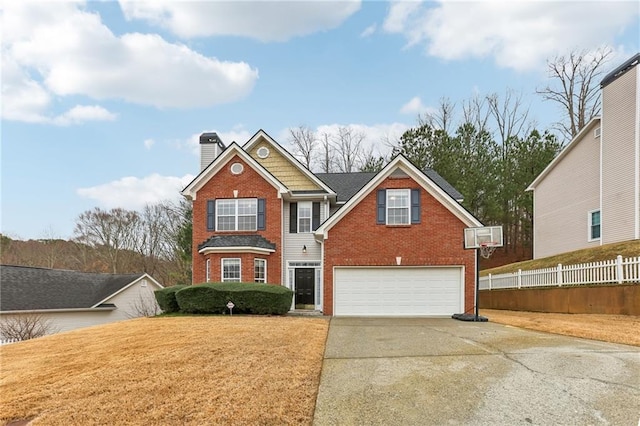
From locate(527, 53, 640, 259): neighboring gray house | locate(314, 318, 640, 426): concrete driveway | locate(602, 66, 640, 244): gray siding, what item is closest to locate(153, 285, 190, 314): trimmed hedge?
locate(314, 318, 640, 426): concrete driveway

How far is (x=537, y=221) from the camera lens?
2447 centimetres

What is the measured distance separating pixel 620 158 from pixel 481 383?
16433 mm

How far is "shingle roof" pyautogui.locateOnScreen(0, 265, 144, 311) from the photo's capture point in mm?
21578

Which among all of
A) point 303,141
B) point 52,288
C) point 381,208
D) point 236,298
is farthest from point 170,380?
point 303,141

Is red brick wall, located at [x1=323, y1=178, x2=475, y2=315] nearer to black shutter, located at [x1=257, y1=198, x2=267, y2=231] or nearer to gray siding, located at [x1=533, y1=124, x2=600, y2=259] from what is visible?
black shutter, located at [x1=257, y1=198, x2=267, y2=231]

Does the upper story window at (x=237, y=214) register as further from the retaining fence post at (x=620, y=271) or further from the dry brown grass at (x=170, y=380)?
the retaining fence post at (x=620, y=271)

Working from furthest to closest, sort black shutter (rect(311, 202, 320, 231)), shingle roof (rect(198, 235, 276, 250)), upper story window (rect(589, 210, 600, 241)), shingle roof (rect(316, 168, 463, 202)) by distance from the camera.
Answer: shingle roof (rect(316, 168, 463, 202))
upper story window (rect(589, 210, 600, 241))
black shutter (rect(311, 202, 320, 231))
shingle roof (rect(198, 235, 276, 250))

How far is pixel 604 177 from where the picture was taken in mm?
17781

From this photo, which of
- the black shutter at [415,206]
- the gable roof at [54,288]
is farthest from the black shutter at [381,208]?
the gable roof at [54,288]

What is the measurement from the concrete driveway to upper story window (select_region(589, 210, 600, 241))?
13.3m

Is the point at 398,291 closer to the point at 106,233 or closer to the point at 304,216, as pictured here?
the point at 304,216

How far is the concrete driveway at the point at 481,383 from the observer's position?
4246 mm

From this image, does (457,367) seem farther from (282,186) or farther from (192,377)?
(282,186)

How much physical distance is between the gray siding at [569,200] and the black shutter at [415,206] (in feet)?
31.2
